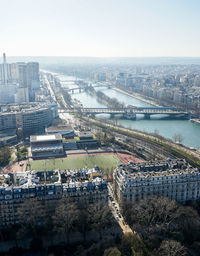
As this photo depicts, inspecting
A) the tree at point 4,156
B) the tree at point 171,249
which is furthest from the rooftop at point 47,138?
the tree at point 171,249

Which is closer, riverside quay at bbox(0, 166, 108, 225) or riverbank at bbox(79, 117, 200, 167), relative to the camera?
riverside quay at bbox(0, 166, 108, 225)

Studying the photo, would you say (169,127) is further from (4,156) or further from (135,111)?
(4,156)

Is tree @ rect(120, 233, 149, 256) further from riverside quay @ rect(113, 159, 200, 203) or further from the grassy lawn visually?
the grassy lawn

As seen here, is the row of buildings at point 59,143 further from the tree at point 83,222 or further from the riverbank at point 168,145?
the tree at point 83,222

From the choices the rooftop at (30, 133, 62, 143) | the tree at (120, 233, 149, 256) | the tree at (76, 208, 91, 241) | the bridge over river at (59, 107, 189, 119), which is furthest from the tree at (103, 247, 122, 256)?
the bridge over river at (59, 107, 189, 119)

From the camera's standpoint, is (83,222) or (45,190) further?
(45,190)

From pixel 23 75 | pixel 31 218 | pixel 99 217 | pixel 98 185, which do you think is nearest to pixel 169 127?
pixel 98 185
